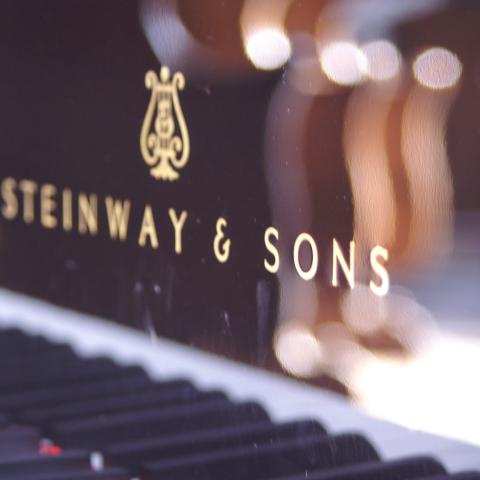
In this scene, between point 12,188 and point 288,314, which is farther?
point 12,188

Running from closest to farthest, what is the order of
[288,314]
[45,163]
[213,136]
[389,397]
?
[389,397], [288,314], [213,136], [45,163]

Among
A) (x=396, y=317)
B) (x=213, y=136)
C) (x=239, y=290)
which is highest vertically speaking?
(x=213, y=136)

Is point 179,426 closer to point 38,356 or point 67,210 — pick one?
point 38,356

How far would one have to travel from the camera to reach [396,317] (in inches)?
50.9

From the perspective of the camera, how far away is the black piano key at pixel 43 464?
136 cm

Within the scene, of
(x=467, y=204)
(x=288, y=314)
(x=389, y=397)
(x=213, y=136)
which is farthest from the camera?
(x=213, y=136)

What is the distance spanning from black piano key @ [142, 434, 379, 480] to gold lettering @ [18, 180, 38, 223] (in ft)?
2.54

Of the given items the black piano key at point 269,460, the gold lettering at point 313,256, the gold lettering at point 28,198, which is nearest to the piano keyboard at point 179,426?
the black piano key at point 269,460

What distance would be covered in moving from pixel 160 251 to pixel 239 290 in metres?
0.18

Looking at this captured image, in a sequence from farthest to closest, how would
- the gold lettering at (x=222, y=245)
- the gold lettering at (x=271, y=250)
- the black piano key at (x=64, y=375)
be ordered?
the black piano key at (x=64, y=375), the gold lettering at (x=222, y=245), the gold lettering at (x=271, y=250)

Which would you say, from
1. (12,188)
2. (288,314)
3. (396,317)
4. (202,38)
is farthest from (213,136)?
(12,188)

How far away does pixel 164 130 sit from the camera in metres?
1.70

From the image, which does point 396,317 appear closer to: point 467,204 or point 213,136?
point 467,204

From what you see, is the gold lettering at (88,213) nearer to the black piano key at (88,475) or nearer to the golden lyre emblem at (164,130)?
the golden lyre emblem at (164,130)
